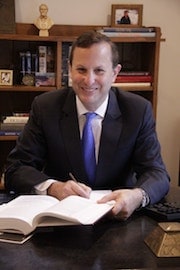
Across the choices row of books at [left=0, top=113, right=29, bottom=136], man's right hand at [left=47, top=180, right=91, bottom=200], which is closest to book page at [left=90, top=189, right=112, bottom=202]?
man's right hand at [left=47, top=180, right=91, bottom=200]

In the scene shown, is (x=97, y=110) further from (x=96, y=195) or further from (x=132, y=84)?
(x=132, y=84)

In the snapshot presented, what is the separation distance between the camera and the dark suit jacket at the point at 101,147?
5.76 feet

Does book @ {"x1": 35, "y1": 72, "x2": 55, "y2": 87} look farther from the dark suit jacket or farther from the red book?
the dark suit jacket

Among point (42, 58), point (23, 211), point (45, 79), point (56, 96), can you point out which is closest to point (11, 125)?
point (45, 79)

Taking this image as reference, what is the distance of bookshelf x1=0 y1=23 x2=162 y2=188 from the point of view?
9.68ft

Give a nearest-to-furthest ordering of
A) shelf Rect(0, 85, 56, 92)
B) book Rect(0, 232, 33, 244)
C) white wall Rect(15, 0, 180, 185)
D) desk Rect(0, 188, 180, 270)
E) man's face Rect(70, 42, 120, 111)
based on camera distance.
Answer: desk Rect(0, 188, 180, 270) → book Rect(0, 232, 33, 244) → man's face Rect(70, 42, 120, 111) → shelf Rect(0, 85, 56, 92) → white wall Rect(15, 0, 180, 185)

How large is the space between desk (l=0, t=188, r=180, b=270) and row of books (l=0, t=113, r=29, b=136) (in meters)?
1.78

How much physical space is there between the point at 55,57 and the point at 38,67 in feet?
0.45

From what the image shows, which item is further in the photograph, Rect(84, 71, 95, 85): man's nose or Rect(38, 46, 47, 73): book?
Rect(38, 46, 47, 73): book

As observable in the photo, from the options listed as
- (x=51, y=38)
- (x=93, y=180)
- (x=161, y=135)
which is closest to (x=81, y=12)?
(x=51, y=38)

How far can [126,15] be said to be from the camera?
3.17 meters

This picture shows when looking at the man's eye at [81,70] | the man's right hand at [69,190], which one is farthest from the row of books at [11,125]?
the man's right hand at [69,190]

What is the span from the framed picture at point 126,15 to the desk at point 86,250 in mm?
2135

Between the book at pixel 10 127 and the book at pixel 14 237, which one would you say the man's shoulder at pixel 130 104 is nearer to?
the book at pixel 14 237
